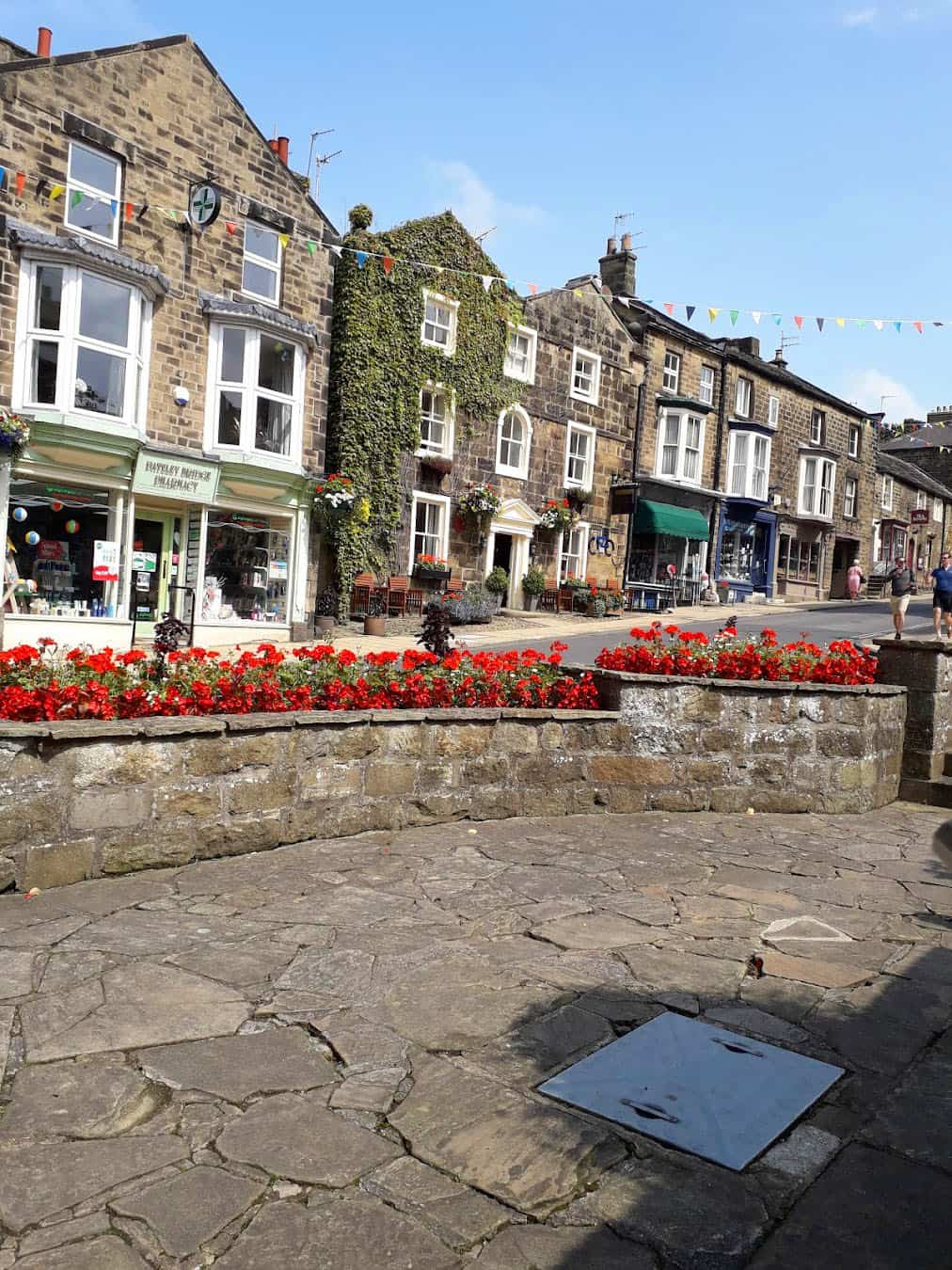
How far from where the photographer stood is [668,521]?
30.2 metres

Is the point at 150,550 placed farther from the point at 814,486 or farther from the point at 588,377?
the point at 814,486

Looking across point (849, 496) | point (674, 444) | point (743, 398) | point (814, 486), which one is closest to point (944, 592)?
point (674, 444)

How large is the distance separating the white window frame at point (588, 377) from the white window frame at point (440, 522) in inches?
249

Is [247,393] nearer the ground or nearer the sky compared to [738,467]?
nearer the ground

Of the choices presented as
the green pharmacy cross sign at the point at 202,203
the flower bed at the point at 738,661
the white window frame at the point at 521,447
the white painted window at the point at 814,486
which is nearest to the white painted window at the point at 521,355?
the white window frame at the point at 521,447

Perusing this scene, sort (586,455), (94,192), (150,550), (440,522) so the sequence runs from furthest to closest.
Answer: (586,455), (440,522), (150,550), (94,192)

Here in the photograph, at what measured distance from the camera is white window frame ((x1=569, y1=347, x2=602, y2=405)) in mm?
28188

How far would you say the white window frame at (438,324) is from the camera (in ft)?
77.9

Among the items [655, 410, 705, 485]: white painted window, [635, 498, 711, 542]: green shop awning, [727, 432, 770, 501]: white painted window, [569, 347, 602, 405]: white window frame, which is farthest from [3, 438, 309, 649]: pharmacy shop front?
[727, 432, 770, 501]: white painted window

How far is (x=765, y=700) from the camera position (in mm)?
7609

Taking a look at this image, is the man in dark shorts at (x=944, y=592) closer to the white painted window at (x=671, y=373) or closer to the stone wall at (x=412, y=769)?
the stone wall at (x=412, y=769)

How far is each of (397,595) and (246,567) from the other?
13.4 feet

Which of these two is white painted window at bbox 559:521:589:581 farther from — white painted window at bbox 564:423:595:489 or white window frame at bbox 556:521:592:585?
white painted window at bbox 564:423:595:489

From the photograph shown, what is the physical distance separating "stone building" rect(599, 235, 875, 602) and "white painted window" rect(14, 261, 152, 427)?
16.9 meters
